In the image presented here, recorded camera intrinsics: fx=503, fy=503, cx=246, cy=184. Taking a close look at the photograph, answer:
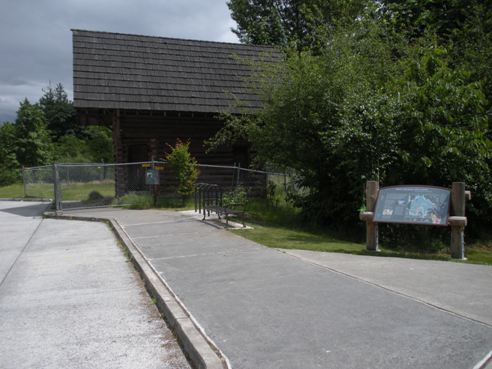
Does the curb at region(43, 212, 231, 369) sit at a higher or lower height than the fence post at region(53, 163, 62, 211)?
lower

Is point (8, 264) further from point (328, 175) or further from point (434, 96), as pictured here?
point (434, 96)

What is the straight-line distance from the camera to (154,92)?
20266 millimetres

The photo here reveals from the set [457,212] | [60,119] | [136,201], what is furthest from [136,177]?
[60,119]

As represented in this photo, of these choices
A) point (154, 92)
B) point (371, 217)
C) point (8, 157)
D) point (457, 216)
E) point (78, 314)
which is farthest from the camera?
point (8, 157)

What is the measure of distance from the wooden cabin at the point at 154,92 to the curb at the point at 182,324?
12.2 meters

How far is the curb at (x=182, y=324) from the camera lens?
4164 millimetres

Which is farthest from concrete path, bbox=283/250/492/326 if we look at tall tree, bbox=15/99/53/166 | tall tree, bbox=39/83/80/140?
tall tree, bbox=39/83/80/140

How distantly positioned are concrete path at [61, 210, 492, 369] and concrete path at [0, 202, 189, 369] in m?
0.53

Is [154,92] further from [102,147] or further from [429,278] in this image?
[102,147]

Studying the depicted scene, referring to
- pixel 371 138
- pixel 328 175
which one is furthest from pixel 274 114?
pixel 371 138

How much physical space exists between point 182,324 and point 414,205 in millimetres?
5739

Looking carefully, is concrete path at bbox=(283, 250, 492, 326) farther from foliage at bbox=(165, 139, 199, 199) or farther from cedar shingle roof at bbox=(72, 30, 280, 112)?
cedar shingle roof at bbox=(72, 30, 280, 112)

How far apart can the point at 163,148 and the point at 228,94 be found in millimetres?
3600

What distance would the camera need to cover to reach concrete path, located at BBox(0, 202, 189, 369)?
4.66 meters
